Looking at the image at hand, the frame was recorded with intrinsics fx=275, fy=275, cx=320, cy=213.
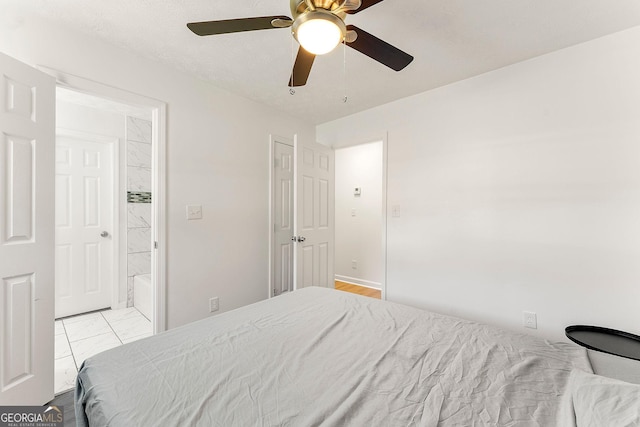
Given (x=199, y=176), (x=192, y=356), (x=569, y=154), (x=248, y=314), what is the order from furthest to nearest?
(x=199, y=176) < (x=569, y=154) < (x=248, y=314) < (x=192, y=356)

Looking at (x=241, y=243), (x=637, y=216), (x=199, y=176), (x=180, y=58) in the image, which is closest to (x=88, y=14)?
(x=180, y=58)

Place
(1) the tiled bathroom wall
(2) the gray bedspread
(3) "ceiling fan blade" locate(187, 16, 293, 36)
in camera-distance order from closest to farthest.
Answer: (2) the gray bedspread
(3) "ceiling fan blade" locate(187, 16, 293, 36)
(1) the tiled bathroom wall

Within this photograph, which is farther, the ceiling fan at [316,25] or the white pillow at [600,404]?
the ceiling fan at [316,25]

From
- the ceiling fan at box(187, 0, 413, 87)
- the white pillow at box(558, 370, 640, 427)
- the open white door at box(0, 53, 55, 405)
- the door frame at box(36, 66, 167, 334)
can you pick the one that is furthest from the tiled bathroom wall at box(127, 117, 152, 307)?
the white pillow at box(558, 370, 640, 427)

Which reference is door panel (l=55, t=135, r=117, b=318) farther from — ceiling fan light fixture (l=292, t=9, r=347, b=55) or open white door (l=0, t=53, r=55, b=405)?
ceiling fan light fixture (l=292, t=9, r=347, b=55)

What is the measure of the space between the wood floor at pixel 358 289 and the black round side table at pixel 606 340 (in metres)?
2.26

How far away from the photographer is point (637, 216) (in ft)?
5.94

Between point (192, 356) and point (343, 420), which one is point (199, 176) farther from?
point (343, 420)

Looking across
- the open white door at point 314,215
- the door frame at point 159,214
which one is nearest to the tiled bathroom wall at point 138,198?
the door frame at point 159,214

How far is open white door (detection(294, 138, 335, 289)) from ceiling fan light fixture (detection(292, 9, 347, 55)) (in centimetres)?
165

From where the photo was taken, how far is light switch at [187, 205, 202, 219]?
2450 millimetres

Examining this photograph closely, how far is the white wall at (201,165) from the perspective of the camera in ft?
6.16

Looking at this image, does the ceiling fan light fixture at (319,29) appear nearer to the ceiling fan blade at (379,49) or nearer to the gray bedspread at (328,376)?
the ceiling fan blade at (379,49)

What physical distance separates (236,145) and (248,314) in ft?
6.18
